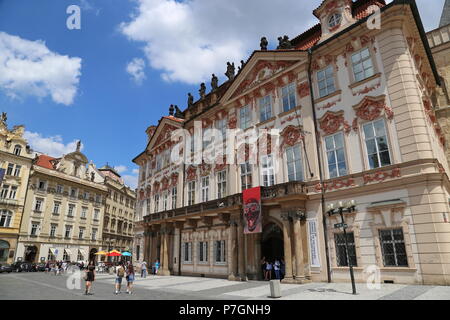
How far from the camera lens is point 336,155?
19312 mm

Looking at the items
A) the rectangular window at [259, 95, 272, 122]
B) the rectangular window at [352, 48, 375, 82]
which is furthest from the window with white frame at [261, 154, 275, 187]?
the rectangular window at [352, 48, 375, 82]

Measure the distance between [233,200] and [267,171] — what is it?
3.45 meters

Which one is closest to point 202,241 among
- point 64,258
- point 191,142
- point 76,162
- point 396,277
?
point 191,142

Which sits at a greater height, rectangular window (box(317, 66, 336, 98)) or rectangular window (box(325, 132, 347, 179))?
rectangular window (box(317, 66, 336, 98))

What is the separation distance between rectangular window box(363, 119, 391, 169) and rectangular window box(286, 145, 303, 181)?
4639mm

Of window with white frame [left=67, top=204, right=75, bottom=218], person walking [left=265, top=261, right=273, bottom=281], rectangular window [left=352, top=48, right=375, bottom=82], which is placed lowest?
person walking [left=265, top=261, right=273, bottom=281]

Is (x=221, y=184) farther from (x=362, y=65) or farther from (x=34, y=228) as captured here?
(x=34, y=228)

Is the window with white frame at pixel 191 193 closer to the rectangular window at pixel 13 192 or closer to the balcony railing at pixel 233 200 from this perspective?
the balcony railing at pixel 233 200

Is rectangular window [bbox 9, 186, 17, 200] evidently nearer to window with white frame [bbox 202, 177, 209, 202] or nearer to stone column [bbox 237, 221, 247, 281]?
window with white frame [bbox 202, 177, 209, 202]

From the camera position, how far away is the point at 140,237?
126 ft

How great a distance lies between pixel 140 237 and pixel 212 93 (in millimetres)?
20538

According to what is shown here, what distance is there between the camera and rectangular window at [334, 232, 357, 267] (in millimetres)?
17141

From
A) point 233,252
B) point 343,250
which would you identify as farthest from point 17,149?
point 343,250
